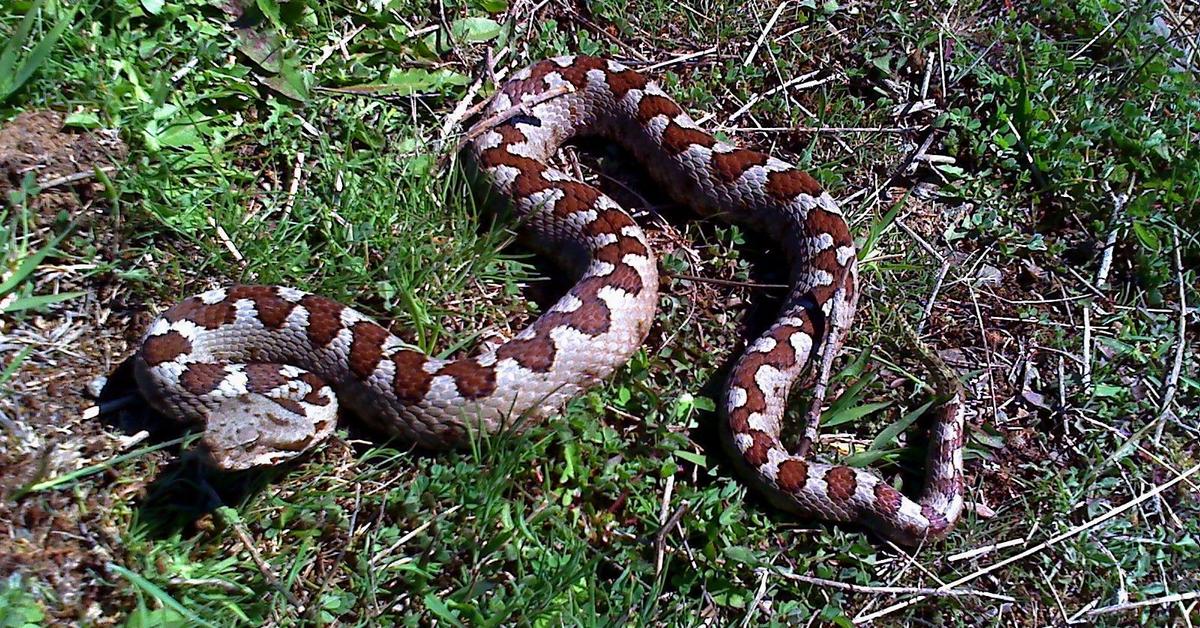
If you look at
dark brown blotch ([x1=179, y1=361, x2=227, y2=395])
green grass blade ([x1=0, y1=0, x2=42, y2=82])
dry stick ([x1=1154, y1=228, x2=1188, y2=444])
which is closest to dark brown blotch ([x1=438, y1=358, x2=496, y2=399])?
dark brown blotch ([x1=179, y1=361, x2=227, y2=395])

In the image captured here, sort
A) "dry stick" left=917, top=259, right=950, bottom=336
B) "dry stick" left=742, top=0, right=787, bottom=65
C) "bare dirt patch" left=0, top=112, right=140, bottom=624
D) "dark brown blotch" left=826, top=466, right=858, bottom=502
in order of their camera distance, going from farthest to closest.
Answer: "dry stick" left=742, top=0, right=787, bottom=65 < "dry stick" left=917, top=259, right=950, bottom=336 < "dark brown blotch" left=826, top=466, right=858, bottom=502 < "bare dirt patch" left=0, top=112, right=140, bottom=624

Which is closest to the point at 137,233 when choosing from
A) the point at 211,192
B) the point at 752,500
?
the point at 211,192

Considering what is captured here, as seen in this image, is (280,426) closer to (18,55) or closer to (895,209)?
(18,55)

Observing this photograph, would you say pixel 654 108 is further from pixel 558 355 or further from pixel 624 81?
pixel 558 355

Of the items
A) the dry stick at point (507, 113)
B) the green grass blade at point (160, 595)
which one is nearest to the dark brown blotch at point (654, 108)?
the dry stick at point (507, 113)

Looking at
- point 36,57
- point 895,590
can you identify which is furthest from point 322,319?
point 895,590

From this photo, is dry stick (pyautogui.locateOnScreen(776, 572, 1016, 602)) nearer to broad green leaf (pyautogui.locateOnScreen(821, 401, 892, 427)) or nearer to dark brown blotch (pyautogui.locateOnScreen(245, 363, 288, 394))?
broad green leaf (pyautogui.locateOnScreen(821, 401, 892, 427))
